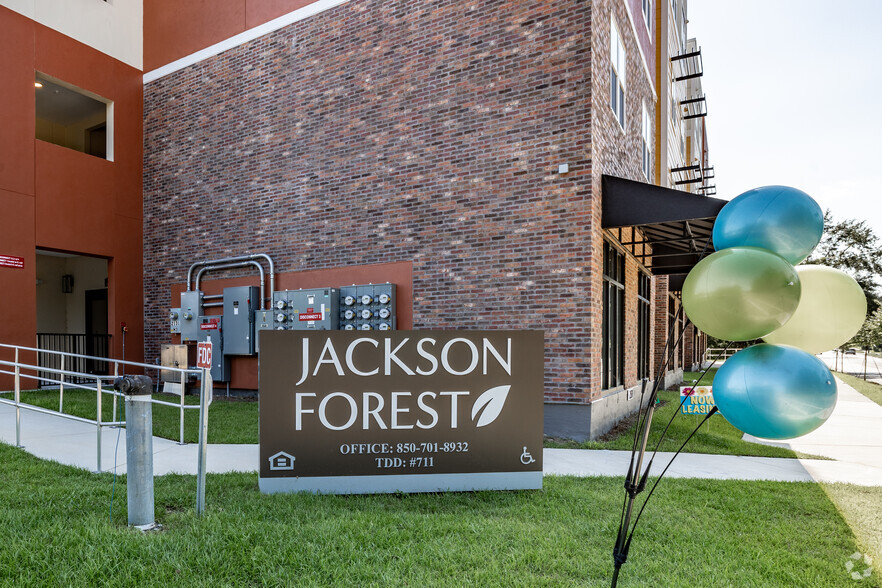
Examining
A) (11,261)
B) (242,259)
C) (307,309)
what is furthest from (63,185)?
(307,309)

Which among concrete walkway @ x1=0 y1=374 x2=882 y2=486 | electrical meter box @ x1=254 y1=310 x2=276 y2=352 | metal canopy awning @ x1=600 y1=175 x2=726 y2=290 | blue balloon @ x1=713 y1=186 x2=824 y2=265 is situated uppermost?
metal canopy awning @ x1=600 y1=175 x2=726 y2=290

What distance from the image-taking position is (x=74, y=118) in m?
14.2

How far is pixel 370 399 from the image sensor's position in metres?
4.88

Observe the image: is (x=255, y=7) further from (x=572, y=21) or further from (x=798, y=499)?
(x=798, y=499)

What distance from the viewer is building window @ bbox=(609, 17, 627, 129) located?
9.57 meters

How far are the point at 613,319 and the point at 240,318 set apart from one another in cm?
716

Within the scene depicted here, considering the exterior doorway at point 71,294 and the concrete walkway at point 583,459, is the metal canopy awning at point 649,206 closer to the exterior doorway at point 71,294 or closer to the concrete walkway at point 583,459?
the concrete walkway at point 583,459

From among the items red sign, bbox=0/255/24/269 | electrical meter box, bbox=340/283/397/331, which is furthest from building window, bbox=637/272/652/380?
red sign, bbox=0/255/24/269

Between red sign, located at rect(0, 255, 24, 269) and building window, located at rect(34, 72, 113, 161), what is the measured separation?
3.09 m

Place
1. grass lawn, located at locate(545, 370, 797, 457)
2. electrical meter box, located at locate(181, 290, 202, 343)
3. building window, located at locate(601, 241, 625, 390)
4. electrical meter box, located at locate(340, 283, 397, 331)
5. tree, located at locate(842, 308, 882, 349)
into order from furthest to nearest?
tree, located at locate(842, 308, 882, 349)
electrical meter box, located at locate(181, 290, 202, 343)
electrical meter box, located at locate(340, 283, 397, 331)
building window, located at locate(601, 241, 625, 390)
grass lawn, located at locate(545, 370, 797, 457)

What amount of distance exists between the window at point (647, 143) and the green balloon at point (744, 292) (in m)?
11.0

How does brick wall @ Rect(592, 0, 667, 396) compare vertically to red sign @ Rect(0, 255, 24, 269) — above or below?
above

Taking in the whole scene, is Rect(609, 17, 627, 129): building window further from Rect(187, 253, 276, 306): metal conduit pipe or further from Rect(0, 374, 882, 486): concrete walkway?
Rect(187, 253, 276, 306): metal conduit pipe

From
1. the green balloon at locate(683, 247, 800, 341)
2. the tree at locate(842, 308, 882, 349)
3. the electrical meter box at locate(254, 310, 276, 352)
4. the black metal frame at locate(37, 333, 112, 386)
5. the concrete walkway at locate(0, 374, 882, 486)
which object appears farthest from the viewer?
the tree at locate(842, 308, 882, 349)
